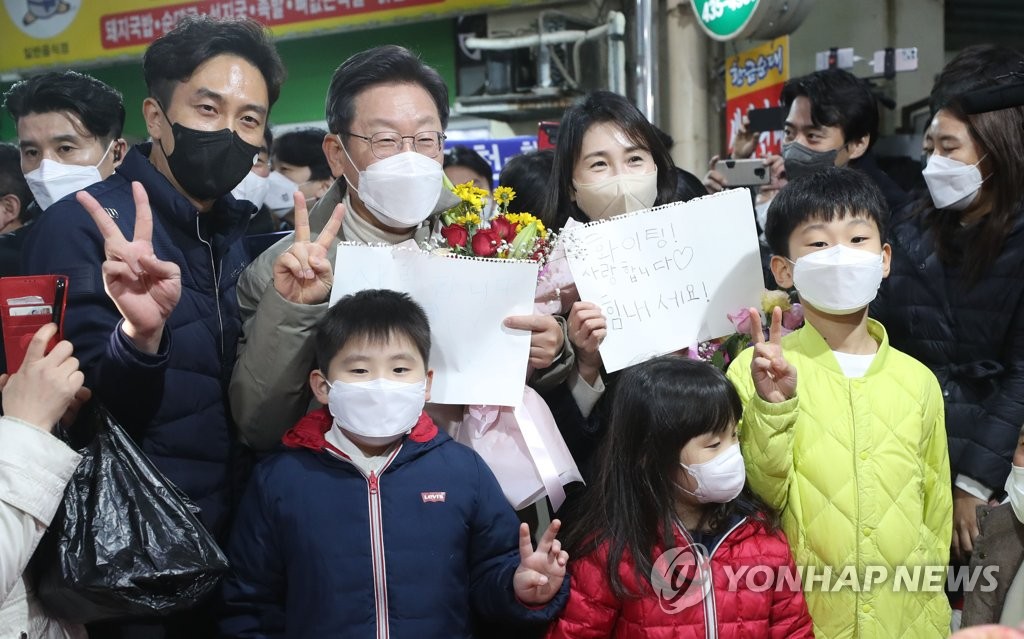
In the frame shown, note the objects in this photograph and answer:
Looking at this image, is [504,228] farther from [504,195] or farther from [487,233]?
[504,195]

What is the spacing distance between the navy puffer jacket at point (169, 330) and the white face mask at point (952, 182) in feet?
7.16

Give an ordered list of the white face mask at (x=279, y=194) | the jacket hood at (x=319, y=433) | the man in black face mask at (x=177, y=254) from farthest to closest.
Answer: the white face mask at (x=279, y=194)
the jacket hood at (x=319, y=433)
the man in black face mask at (x=177, y=254)

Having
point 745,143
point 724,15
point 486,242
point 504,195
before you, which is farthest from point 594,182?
point 724,15

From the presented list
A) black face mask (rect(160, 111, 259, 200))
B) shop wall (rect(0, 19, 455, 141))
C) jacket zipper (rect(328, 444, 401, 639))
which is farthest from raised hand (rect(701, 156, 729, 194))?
shop wall (rect(0, 19, 455, 141))

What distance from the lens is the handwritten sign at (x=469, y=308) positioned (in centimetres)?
243

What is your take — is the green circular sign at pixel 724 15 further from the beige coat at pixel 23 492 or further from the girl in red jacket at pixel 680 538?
the beige coat at pixel 23 492

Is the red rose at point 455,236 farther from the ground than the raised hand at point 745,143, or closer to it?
closer to it

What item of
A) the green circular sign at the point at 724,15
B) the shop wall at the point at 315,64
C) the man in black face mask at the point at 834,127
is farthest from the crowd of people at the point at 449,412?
the shop wall at the point at 315,64

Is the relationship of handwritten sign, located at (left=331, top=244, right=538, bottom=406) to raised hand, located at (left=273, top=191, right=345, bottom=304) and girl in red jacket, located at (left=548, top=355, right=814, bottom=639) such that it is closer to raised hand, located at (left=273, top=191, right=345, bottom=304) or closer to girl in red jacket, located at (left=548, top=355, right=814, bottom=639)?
raised hand, located at (left=273, top=191, right=345, bottom=304)

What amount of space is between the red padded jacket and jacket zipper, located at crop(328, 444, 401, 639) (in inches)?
17.7

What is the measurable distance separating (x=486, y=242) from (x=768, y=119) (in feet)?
9.17

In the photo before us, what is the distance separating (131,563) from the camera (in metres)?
1.96

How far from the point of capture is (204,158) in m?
2.42

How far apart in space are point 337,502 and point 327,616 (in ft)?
0.86
